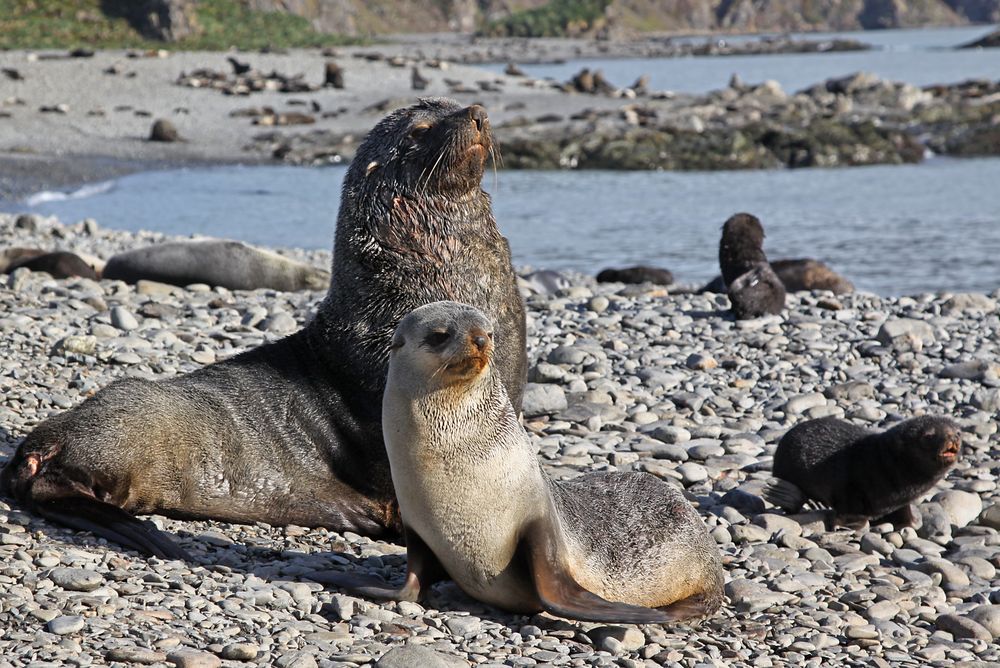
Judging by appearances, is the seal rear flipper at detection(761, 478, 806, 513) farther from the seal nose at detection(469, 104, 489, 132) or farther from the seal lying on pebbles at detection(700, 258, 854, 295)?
the seal lying on pebbles at detection(700, 258, 854, 295)

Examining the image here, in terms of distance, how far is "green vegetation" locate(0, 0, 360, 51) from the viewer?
37688 mm

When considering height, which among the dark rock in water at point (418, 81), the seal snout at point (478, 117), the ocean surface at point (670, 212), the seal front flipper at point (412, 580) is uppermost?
the seal snout at point (478, 117)

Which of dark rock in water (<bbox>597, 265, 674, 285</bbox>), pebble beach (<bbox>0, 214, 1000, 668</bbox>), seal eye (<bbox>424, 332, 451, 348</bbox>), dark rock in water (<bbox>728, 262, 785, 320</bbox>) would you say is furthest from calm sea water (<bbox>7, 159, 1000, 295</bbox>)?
seal eye (<bbox>424, 332, 451, 348</bbox>)

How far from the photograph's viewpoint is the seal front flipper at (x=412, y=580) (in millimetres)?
4164

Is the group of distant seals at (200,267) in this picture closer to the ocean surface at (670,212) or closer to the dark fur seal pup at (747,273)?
the dark fur seal pup at (747,273)

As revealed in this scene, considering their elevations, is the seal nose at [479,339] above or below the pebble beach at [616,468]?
above

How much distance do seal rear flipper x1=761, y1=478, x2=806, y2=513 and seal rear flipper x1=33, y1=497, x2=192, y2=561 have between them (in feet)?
9.30

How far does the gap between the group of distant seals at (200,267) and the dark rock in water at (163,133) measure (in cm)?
1580

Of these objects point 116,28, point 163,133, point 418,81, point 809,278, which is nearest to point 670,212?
point 809,278

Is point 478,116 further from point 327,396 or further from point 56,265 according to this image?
point 56,265

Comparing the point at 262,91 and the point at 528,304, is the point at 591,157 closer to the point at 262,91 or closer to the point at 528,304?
the point at 262,91

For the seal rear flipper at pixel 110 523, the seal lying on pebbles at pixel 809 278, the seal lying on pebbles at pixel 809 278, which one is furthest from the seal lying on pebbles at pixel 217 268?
the seal rear flipper at pixel 110 523

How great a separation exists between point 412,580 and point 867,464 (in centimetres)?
270

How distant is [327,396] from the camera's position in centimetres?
541
